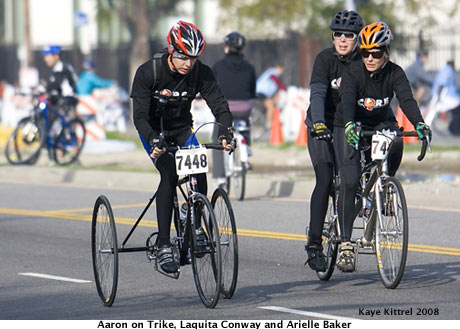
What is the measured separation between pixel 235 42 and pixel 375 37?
6513mm

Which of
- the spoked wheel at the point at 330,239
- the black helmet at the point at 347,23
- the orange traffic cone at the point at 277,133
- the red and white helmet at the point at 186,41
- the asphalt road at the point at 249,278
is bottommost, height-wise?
the orange traffic cone at the point at 277,133

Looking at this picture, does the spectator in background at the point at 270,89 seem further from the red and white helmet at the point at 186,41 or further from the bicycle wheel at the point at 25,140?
the red and white helmet at the point at 186,41

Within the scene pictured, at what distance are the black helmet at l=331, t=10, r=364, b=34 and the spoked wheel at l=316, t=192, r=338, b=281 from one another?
124 centimetres

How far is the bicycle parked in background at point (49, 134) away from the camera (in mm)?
18266

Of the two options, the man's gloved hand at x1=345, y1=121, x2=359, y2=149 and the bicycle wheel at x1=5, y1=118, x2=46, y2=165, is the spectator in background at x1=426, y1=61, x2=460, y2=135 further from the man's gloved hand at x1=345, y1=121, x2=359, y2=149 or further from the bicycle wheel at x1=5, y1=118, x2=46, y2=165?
the man's gloved hand at x1=345, y1=121, x2=359, y2=149

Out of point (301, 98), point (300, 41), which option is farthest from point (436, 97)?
point (300, 41)

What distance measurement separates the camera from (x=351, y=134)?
7590 millimetres

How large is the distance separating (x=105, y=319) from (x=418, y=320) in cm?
193

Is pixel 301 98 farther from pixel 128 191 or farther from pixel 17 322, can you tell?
pixel 17 322

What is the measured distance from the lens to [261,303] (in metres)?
7.48

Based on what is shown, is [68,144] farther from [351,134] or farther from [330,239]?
[351,134]

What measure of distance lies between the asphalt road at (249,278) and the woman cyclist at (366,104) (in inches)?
21.1

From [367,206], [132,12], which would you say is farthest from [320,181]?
[132,12]

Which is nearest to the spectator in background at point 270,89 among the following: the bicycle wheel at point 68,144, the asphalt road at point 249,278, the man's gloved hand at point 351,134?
the bicycle wheel at point 68,144
